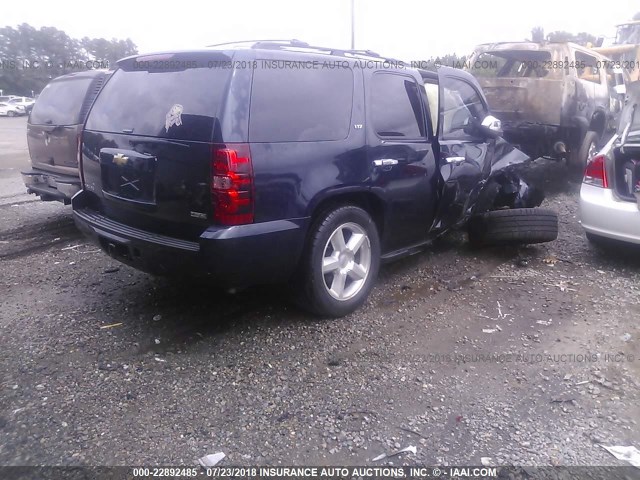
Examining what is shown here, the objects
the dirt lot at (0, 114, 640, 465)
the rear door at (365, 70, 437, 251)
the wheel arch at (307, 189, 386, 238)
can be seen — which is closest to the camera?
the dirt lot at (0, 114, 640, 465)

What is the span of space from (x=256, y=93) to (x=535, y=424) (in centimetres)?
243

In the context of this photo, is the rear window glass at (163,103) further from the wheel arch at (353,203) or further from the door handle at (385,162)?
the door handle at (385,162)

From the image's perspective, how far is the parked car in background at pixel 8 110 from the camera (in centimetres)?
4031

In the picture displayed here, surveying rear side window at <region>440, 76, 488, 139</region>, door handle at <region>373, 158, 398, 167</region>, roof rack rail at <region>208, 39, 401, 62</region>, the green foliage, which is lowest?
door handle at <region>373, 158, 398, 167</region>

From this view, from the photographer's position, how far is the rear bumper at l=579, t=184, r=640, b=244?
472cm

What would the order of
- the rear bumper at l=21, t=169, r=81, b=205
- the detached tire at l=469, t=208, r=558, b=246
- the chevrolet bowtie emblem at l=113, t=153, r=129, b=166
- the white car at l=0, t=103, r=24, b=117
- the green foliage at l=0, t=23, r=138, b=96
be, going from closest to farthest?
the chevrolet bowtie emblem at l=113, t=153, r=129, b=166, the detached tire at l=469, t=208, r=558, b=246, the rear bumper at l=21, t=169, r=81, b=205, the white car at l=0, t=103, r=24, b=117, the green foliage at l=0, t=23, r=138, b=96

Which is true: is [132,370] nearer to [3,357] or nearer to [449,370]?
[3,357]

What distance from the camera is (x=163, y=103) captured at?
3.39m

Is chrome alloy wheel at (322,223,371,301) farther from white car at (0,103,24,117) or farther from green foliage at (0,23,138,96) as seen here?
green foliage at (0,23,138,96)

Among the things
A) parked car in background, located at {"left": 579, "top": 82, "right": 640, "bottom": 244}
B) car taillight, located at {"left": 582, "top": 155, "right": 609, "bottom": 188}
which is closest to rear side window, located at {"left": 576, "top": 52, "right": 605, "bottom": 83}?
parked car in background, located at {"left": 579, "top": 82, "right": 640, "bottom": 244}

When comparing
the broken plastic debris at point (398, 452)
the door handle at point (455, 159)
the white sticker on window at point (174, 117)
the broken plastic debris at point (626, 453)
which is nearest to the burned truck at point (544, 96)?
the door handle at point (455, 159)

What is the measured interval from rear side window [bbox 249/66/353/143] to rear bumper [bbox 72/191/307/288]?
21.9 inches

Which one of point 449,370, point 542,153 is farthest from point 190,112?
point 542,153

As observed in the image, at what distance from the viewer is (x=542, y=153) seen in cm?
867
